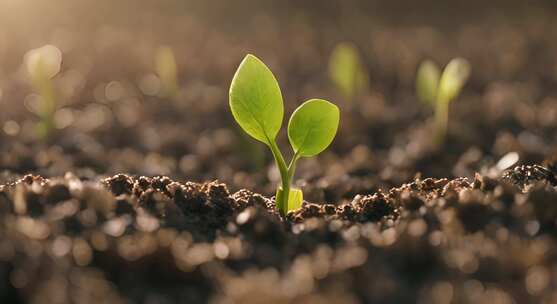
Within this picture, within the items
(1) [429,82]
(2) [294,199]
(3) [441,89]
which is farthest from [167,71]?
(2) [294,199]

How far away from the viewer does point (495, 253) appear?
1001mm

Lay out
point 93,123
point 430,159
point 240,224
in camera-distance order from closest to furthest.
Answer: point 240,224, point 430,159, point 93,123

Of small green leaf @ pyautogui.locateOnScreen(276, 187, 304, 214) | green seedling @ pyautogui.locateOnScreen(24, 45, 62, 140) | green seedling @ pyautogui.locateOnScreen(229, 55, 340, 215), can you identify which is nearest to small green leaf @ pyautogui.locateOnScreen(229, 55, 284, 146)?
green seedling @ pyautogui.locateOnScreen(229, 55, 340, 215)

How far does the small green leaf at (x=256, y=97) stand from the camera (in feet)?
4.19

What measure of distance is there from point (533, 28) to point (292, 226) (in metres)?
3.46

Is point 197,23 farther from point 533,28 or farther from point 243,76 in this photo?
point 243,76

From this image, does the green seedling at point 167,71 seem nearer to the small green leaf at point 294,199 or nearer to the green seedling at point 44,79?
the green seedling at point 44,79

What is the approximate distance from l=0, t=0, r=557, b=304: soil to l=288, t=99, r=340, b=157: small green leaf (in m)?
0.12

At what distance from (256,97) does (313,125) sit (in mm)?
116

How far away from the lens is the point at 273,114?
52.4 inches

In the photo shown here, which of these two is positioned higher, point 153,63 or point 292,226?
point 292,226

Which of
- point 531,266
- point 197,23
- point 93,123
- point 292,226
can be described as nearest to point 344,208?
point 292,226

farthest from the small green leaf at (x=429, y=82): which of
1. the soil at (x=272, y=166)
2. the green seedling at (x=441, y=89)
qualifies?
the soil at (x=272, y=166)

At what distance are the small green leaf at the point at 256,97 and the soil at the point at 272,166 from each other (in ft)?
0.47
